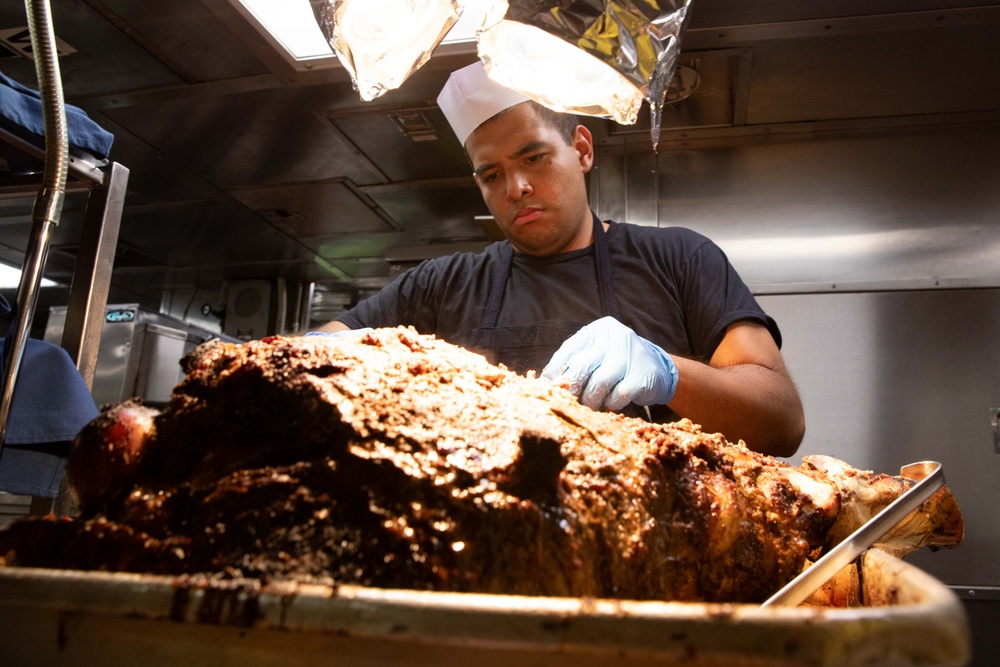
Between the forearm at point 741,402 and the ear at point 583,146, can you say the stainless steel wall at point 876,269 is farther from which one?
the forearm at point 741,402

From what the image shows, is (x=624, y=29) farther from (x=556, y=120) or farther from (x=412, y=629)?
(x=412, y=629)

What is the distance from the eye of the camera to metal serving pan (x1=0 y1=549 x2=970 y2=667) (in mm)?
385

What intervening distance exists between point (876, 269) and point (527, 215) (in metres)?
2.16

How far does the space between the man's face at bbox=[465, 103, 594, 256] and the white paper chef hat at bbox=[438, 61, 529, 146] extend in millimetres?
26

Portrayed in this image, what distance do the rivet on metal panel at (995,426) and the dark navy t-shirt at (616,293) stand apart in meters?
1.79

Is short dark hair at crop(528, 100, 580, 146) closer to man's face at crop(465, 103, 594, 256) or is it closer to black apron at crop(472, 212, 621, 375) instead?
man's face at crop(465, 103, 594, 256)

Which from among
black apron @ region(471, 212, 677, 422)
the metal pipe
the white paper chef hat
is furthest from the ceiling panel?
the metal pipe

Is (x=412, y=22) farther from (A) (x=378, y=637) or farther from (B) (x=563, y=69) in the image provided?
(A) (x=378, y=637)

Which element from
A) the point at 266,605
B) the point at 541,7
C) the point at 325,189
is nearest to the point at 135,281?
the point at 325,189

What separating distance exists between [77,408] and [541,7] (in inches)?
48.8

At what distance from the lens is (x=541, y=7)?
116 centimetres

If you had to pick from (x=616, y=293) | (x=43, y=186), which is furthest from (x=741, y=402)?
(x=43, y=186)

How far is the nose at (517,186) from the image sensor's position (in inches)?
Answer: 79.6

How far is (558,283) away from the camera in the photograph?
83.0 inches
